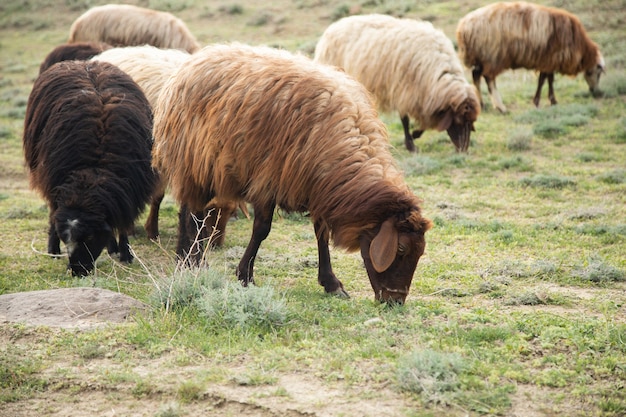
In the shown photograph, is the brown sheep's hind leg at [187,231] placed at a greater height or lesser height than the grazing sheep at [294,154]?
lesser

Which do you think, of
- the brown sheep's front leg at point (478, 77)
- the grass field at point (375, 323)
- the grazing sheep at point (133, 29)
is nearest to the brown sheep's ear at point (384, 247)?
the grass field at point (375, 323)

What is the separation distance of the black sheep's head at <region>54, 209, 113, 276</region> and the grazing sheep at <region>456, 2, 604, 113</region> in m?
11.0

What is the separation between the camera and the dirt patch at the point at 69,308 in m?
5.57

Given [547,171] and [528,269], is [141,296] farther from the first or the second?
[547,171]

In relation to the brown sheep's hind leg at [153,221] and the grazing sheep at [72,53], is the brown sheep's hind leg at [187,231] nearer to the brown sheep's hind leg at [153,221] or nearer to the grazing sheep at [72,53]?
the brown sheep's hind leg at [153,221]

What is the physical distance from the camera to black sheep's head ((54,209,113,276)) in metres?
7.14

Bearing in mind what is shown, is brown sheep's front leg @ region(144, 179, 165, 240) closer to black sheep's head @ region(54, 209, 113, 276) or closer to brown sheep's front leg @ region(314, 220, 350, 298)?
black sheep's head @ region(54, 209, 113, 276)

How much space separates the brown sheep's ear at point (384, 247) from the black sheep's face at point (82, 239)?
3.18m

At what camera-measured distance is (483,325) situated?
18.3ft

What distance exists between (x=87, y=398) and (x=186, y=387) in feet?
2.20

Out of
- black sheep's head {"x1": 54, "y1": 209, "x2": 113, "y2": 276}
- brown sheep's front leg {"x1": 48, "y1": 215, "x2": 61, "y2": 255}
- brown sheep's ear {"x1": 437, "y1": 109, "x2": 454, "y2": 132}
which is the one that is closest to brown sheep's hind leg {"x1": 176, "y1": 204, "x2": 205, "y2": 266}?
black sheep's head {"x1": 54, "y1": 209, "x2": 113, "y2": 276}

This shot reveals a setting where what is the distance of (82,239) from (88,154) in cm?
94

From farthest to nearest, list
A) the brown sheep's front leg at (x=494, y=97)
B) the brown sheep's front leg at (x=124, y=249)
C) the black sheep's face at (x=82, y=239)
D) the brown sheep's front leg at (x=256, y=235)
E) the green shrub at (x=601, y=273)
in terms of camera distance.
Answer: the brown sheep's front leg at (x=494, y=97), the brown sheep's front leg at (x=124, y=249), the black sheep's face at (x=82, y=239), the green shrub at (x=601, y=273), the brown sheep's front leg at (x=256, y=235)

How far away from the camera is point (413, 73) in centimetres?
1289
